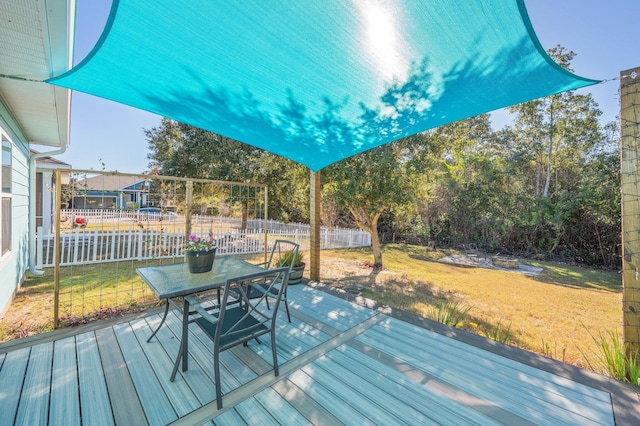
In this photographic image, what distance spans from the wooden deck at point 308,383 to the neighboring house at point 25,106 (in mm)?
2087

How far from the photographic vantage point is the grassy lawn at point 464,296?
3.28 metres

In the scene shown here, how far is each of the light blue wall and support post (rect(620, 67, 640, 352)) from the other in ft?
19.8

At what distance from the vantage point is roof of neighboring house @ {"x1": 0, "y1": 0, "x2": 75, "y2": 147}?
1526 millimetres

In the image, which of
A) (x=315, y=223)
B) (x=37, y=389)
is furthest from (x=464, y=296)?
(x=37, y=389)

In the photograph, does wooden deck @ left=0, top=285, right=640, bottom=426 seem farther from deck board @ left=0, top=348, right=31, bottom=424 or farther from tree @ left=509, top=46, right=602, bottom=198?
tree @ left=509, top=46, right=602, bottom=198

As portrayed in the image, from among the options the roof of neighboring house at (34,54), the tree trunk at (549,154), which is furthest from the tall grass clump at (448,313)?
the tree trunk at (549,154)

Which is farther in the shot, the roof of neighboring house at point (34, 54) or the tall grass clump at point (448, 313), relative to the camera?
the tall grass clump at point (448, 313)

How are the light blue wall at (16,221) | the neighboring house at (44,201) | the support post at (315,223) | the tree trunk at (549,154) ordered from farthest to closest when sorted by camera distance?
the tree trunk at (549,154)
the neighboring house at (44,201)
the support post at (315,223)
the light blue wall at (16,221)

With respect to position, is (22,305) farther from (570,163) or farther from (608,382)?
(570,163)

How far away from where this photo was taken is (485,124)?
14.2 metres

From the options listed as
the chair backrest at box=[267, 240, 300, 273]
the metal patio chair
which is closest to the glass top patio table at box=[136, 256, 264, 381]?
the metal patio chair

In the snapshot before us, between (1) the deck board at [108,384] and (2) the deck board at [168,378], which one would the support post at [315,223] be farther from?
(1) the deck board at [108,384]

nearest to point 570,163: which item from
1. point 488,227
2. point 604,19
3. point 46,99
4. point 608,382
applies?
point 488,227

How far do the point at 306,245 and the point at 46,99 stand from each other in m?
7.16
